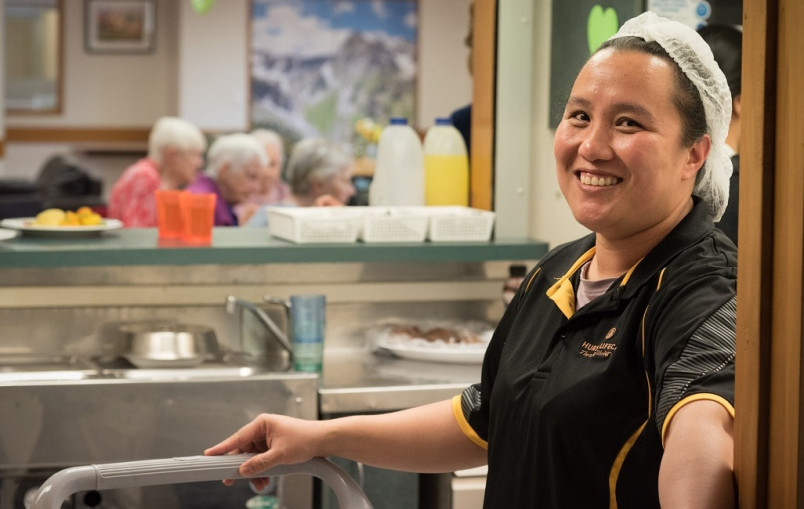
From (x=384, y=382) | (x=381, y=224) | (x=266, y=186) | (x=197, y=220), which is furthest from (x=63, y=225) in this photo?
(x=266, y=186)

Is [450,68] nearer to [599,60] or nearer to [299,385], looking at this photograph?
[299,385]

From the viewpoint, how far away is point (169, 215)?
3092mm

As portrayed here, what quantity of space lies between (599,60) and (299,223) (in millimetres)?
1659

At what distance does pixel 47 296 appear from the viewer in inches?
115

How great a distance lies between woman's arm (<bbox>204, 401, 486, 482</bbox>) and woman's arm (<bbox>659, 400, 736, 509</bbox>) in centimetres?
56

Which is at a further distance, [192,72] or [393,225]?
[192,72]

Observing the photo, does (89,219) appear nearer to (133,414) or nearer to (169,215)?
(169,215)

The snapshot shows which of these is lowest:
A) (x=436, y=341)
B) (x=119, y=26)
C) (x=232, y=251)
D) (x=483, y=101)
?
(x=436, y=341)

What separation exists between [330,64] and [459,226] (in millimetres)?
6701

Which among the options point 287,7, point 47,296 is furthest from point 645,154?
point 287,7

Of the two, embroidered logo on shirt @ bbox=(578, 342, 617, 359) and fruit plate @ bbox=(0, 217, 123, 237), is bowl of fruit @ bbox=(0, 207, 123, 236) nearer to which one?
fruit plate @ bbox=(0, 217, 123, 237)

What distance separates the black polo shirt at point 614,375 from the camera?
4.01ft

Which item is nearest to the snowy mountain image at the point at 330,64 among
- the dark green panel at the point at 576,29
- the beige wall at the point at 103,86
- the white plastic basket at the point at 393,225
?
the beige wall at the point at 103,86

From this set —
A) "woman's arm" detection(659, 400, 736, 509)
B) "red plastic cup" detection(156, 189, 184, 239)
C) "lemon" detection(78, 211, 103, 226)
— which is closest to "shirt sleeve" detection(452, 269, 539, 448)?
"woman's arm" detection(659, 400, 736, 509)
